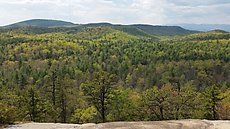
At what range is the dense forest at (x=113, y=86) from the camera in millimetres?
49188

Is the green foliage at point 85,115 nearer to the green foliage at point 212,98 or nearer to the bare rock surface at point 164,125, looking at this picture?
the green foliage at point 212,98

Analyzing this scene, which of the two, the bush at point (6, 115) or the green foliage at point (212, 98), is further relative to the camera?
the green foliage at point (212, 98)

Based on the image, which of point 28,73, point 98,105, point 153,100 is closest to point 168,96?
point 153,100

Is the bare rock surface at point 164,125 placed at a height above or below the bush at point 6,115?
above

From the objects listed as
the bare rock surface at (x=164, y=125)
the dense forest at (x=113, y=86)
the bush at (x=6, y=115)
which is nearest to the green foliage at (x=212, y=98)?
the dense forest at (x=113, y=86)

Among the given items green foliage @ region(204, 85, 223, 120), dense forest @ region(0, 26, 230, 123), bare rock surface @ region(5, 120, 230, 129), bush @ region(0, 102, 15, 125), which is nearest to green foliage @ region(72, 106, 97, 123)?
dense forest @ region(0, 26, 230, 123)

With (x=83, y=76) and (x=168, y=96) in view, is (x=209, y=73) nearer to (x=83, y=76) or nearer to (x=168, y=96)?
(x=83, y=76)

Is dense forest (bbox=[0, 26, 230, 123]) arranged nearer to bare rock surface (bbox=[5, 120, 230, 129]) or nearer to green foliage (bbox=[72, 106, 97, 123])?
green foliage (bbox=[72, 106, 97, 123])

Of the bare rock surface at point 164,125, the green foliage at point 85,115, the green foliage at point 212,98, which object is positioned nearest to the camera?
the bare rock surface at point 164,125

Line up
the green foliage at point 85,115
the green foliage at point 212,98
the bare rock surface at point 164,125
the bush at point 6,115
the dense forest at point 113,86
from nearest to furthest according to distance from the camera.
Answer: the bare rock surface at point 164,125 → the bush at point 6,115 → the dense forest at point 113,86 → the green foliage at point 212,98 → the green foliage at point 85,115

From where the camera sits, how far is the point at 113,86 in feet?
166

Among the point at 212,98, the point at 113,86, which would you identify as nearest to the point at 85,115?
the point at 113,86

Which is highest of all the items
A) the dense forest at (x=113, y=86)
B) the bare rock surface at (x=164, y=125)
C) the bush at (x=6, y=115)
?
the bare rock surface at (x=164, y=125)

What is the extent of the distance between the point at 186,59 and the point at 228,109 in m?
104
